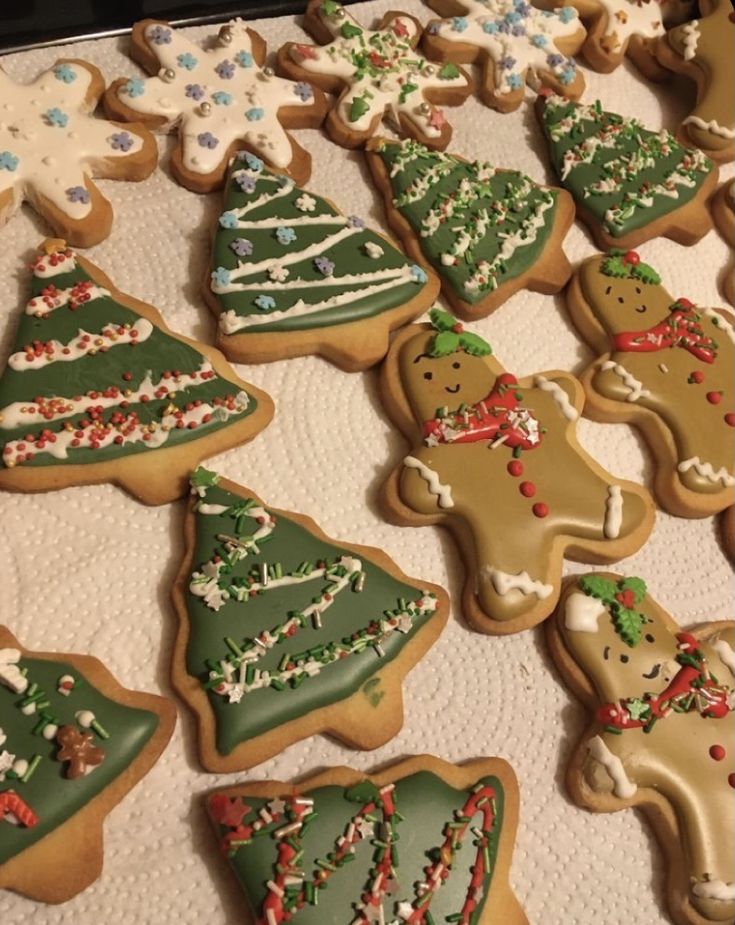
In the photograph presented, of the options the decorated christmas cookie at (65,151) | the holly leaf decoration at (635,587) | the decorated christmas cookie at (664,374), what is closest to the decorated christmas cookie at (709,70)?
the decorated christmas cookie at (664,374)

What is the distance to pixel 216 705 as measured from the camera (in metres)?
1.14

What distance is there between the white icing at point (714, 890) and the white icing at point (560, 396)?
0.75 m

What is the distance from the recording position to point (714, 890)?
118cm

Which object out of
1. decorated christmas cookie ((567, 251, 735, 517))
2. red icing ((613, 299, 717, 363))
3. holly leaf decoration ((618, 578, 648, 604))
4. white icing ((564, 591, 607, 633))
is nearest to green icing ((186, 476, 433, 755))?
white icing ((564, 591, 607, 633))

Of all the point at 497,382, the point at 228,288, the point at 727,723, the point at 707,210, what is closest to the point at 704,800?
the point at 727,723

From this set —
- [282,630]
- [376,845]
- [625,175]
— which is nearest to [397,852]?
[376,845]

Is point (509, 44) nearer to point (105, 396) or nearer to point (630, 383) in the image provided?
point (630, 383)

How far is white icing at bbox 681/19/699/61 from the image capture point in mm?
1908

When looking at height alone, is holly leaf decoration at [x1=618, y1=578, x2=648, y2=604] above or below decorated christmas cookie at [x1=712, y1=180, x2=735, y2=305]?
below

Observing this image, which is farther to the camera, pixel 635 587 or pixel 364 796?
pixel 635 587

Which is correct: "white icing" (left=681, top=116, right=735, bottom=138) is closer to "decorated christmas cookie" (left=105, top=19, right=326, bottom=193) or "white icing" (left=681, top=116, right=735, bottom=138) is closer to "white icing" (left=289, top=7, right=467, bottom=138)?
"white icing" (left=289, top=7, right=467, bottom=138)

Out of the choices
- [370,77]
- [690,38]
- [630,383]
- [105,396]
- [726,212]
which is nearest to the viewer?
[105,396]

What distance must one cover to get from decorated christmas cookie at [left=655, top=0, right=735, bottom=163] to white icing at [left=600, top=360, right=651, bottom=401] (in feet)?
2.34

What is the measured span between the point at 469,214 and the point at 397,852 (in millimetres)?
1133
